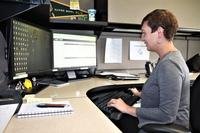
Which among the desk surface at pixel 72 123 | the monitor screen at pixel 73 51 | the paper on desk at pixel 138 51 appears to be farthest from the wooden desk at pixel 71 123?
the paper on desk at pixel 138 51

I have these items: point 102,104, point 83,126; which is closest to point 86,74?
point 102,104

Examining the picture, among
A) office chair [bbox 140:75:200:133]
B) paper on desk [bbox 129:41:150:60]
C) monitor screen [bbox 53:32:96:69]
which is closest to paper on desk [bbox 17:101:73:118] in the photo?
office chair [bbox 140:75:200:133]

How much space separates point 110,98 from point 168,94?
555mm

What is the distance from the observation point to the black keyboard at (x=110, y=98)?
128cm

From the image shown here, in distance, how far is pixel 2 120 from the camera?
74cm

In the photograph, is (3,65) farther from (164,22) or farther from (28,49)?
(164,22)

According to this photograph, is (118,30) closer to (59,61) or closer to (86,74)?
(86,74)

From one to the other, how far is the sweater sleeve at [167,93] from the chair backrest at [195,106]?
0.13 metres

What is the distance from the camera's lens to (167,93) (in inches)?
44.3

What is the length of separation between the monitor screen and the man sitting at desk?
71cm

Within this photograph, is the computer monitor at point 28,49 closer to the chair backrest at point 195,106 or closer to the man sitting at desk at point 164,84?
the man sitting at desk at point 164,84

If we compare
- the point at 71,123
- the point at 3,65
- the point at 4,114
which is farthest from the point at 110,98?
the point at 4,114

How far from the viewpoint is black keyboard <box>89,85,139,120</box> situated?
1278 mm

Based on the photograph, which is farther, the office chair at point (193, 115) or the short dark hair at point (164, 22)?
the short dark hair at point (164, 22)
